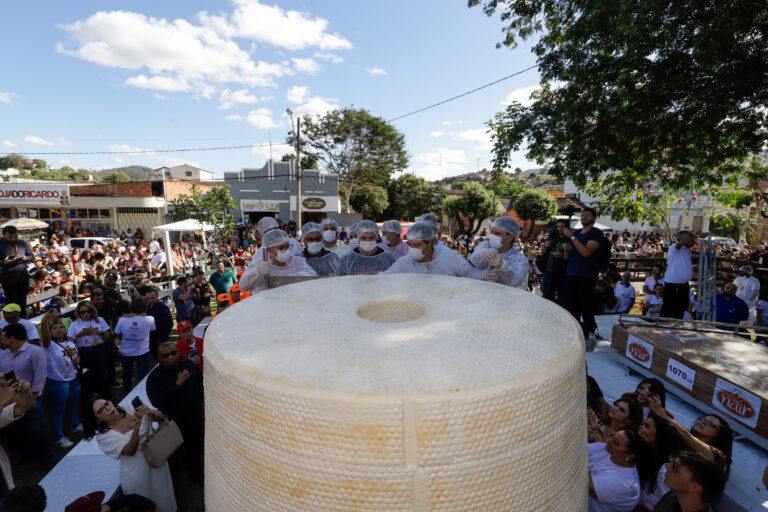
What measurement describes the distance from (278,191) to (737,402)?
3000 centimetres

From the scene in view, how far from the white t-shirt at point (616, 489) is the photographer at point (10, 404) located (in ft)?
13.9

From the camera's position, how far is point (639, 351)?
4590 mm

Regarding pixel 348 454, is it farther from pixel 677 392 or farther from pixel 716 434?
pixel 677 392

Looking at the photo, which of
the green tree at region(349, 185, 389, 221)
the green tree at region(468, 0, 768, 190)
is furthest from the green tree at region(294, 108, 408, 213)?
the green tree at region(468, 0, 768, 190)

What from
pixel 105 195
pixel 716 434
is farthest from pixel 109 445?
pixel 105 195

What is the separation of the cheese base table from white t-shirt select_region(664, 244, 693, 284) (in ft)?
4.03

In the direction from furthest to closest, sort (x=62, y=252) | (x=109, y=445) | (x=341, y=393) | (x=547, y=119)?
(x=62, y=252), (x=547, y=119), (x=109, y=445), (x=341, y=393)

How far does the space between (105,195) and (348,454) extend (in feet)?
104

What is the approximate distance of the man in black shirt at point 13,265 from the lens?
20.9 ft

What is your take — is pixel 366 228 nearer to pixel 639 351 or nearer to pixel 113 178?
pixel 639 351

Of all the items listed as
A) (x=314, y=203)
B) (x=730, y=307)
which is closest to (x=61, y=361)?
(x=730, y=307)

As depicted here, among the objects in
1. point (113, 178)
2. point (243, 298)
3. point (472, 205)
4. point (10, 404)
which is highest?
point (113, 178)

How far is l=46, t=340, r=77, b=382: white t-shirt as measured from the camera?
4340 millimetres

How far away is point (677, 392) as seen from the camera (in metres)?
4.16
